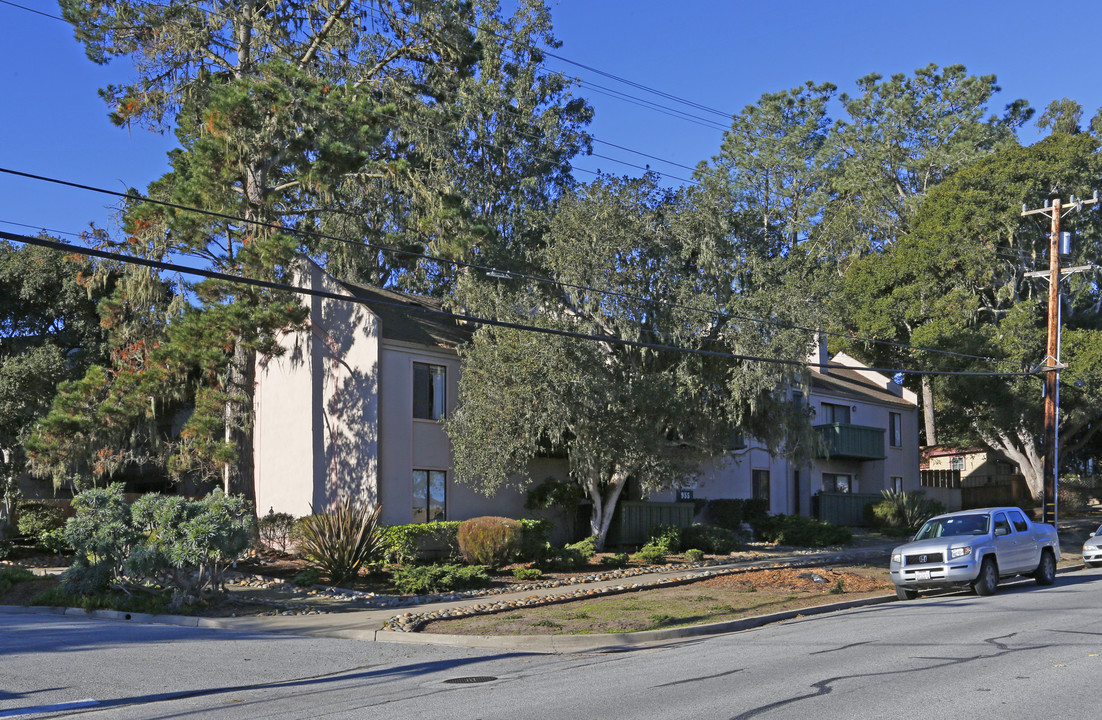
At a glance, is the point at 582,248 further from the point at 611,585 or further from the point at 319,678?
the point at 319,678

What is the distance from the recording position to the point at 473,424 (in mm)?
23688

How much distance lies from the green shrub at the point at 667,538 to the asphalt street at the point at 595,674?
10.4 metres

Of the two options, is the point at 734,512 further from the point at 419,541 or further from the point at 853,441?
the point at 419,541

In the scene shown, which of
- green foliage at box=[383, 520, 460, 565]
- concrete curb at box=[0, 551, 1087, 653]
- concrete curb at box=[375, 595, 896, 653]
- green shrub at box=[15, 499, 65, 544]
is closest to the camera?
concrete curb at box=[375, 595, 896, 653]

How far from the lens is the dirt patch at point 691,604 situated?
49.2ft

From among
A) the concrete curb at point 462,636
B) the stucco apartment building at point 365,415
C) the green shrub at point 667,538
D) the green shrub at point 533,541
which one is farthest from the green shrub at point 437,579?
the green shrub at point 667,538

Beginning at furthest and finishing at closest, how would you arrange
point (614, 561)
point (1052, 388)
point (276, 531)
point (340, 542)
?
point (1052, 388)
point (276, 531)
point (614, 561)
point (340, 542)

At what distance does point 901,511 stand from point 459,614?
83.8 feet

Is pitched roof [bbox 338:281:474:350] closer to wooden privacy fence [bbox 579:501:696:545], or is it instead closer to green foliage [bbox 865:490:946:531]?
wooden privacy fence [bbox 579:501:696:545]

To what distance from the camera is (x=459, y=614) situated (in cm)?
1648

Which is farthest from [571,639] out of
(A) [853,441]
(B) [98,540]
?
(A) [853,441]

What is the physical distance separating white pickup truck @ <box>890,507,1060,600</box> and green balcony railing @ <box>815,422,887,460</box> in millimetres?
17530

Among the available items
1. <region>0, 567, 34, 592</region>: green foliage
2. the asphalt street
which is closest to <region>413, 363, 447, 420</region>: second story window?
<region>0, 567, 34, 592</region>: green foliage

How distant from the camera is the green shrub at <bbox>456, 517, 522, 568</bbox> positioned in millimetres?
22625
